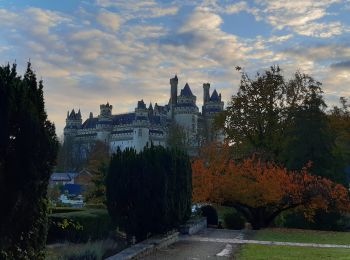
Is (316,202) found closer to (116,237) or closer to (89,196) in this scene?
(116,237)

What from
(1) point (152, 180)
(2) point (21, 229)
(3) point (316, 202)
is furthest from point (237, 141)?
(2) point (21, 229)

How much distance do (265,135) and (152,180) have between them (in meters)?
21.1

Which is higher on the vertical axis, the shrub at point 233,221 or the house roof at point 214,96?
the house roof at point 214,96

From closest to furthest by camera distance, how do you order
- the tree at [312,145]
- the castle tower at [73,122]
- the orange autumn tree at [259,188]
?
the orange autumn tree at [259,188]
the tree at [312,145]
the castle tower at [73,122]

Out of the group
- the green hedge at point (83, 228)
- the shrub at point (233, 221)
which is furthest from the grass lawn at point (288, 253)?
the shrub at point (233, 221)

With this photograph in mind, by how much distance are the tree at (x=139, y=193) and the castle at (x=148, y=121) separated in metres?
92.6

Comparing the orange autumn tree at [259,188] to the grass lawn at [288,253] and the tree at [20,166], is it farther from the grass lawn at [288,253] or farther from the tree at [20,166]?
the tree at [20,166]

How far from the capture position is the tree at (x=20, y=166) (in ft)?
23.2

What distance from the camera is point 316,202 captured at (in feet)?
85.3

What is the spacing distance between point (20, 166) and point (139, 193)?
31.4 feet

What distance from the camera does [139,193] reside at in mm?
16562

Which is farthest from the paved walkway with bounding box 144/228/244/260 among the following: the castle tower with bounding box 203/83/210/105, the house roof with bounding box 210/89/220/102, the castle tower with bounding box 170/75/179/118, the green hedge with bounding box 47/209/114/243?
the castle tower with bounding box 203/83/210/105

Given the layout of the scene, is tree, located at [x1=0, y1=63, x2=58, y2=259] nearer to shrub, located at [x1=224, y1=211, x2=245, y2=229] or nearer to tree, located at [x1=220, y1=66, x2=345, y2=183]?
shrub, located at [x1=224, y1=211, x2=245, y2=229]

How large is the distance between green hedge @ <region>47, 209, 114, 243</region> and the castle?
90.4 m
